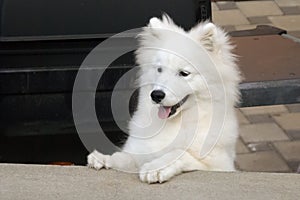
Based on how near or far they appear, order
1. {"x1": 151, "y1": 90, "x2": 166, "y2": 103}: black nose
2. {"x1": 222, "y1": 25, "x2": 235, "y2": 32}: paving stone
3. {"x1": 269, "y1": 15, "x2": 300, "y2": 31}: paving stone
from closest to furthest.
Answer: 1. {"x1": 151, "y1": 90, "x2": 166, "y2": 103}: black nose
2. {"x1": 222, "y1": 25, "x2": 235, "y2": 32}: paving stone
3. {"x1": 269, "y1": 15, "x2": 300, "y2": 31}: paving stone

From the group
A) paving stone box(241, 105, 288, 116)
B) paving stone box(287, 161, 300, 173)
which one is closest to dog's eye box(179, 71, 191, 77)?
paving stone box(287, 161, 300, 173)

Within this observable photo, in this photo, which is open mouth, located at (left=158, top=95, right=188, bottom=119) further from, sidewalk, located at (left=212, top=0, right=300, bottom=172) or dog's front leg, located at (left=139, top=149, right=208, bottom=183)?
sidewalk, located at (left=212, top=0, right=300, bottom=172)

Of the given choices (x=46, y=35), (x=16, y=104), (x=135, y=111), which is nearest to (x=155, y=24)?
(x=135, y=111)

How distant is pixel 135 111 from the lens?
297cm

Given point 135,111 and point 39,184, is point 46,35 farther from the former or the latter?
point 39,184

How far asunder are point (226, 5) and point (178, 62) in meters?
3.94

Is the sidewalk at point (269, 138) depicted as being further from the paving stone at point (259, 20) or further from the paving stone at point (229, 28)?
the paving stone at point (259, 20)

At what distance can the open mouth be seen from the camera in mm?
2688

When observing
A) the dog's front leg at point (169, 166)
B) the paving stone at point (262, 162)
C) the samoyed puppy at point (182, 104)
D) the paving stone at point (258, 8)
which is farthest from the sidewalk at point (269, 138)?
the dog's front leg at point (169, 166)

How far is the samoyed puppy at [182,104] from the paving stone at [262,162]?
109 centimetres

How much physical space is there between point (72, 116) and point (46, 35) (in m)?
0.44

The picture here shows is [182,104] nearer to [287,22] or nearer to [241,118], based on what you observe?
[241,118]

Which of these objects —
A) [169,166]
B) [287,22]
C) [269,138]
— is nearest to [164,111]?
[169,166]

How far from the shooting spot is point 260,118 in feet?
15.0
